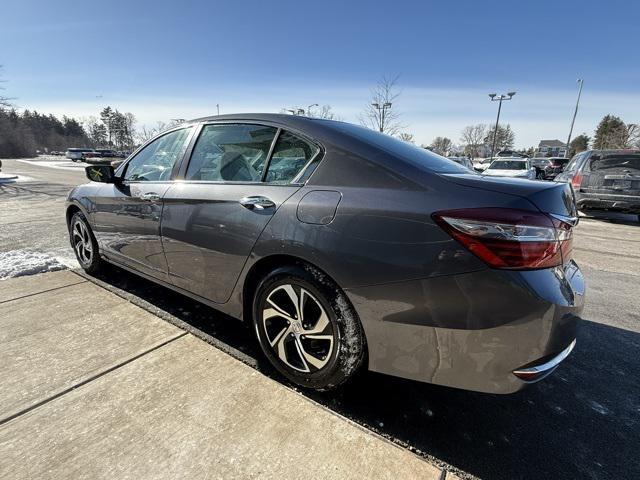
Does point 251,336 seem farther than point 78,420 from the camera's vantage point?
Yes

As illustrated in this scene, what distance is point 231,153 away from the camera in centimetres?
258

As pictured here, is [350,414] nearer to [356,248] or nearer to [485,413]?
[485,413]

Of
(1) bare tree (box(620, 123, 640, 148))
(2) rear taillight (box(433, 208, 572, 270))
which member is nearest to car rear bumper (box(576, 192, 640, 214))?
(2) rear taillight (box(433, 208, 572, 270))

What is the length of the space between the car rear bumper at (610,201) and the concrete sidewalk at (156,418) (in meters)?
9.25

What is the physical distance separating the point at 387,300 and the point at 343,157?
2.64 feet

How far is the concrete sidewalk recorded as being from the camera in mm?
1624

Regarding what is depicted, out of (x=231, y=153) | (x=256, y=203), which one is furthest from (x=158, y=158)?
(x=256, y=203)

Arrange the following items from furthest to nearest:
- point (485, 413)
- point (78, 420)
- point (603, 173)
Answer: point (603, 173) < point (485, 413) < point (78, 420)

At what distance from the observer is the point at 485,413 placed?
2.03 m

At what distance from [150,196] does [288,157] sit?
4.39 ft

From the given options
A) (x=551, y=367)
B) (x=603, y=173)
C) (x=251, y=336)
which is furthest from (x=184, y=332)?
(x=603, y=173)

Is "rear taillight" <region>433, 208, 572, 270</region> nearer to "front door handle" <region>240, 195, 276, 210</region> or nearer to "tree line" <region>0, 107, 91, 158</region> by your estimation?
"front door handle" <region>240, 195, 276, 210</region>

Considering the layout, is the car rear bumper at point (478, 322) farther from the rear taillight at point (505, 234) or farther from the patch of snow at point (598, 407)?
the patch of snow at point (598, 407)

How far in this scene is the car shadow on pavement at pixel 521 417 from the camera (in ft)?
5.57
